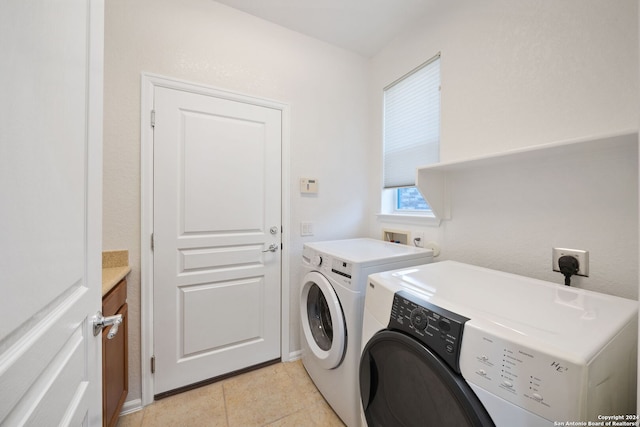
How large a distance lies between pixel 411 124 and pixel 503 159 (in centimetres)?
87

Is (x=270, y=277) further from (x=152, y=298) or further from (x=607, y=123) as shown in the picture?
(x=607, y=123)

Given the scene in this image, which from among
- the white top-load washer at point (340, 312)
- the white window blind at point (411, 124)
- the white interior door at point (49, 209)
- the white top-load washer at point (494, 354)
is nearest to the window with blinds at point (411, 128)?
the white window blind at point (411, 124)

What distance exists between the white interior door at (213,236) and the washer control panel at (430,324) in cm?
119

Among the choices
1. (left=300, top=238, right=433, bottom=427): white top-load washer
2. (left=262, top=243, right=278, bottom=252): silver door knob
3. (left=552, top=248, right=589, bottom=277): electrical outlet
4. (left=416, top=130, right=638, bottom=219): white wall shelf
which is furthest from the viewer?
(left=262, top=243, right=278, bottom=252): silver door knob

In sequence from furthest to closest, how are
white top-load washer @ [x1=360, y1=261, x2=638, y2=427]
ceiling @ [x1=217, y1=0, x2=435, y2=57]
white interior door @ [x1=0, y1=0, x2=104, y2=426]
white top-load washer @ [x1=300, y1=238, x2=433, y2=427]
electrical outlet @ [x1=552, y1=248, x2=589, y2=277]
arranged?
ceiling @ [x1=217, y1=0, x2=435, y2=57] < white top-load washer @ [x1=300, y1=238, x2=433, y2=427] < electrical outlet @ [x1=552, y1=248, x2=589, y2=277] < white top-load washer @ [x1=360, y1=261, x2=638, y2=427] < white interior door @ [x1=0, y1=0, x2=104, y2=426]

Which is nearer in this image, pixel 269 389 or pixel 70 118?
pixel 70 118

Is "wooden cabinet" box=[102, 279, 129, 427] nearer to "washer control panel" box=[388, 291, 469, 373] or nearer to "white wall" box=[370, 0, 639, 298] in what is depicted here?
"washer control panel" box=[388, 291, 469, 373]

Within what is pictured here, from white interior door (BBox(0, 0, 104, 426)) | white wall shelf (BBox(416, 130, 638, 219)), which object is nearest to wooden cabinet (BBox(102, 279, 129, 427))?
white interior door (BBox(0, 0, 104, 426))

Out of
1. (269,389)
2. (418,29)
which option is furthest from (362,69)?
(269,389)

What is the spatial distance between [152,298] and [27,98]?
4.63 feet

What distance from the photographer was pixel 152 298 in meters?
1.48

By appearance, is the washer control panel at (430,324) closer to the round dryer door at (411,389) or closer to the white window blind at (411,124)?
the round dryer door at (411,389)

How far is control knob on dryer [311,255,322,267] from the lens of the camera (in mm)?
1490

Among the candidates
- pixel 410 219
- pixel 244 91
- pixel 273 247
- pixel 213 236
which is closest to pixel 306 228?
pixel 273 247
